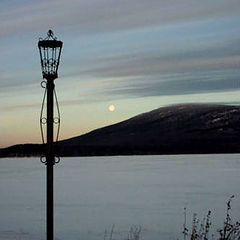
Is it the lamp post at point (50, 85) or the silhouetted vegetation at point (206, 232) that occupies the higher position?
the lamp post at point (50, 85)

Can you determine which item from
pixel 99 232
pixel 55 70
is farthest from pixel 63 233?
pixel 55 70

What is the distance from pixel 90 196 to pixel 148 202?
5.94 m

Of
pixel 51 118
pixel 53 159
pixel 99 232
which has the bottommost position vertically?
pixel 99 232

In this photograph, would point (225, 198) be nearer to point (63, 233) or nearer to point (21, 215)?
point (21, 215)

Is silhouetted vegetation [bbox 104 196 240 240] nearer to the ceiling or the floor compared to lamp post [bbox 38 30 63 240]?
nearer to the floor

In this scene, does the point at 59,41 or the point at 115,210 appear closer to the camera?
the point at 59,41

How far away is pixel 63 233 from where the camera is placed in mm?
19281

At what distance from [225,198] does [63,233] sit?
1557cm

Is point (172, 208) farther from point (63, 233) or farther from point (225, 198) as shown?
point (63, 233)

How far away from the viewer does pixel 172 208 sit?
90.3 ft

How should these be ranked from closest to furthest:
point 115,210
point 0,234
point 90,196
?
point 0,234, point 115,210, point 90,196

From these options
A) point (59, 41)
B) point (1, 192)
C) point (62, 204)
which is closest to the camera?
point (59, 41)

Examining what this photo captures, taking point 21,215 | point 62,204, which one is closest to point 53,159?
point 21,215

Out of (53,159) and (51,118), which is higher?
(51,118)
